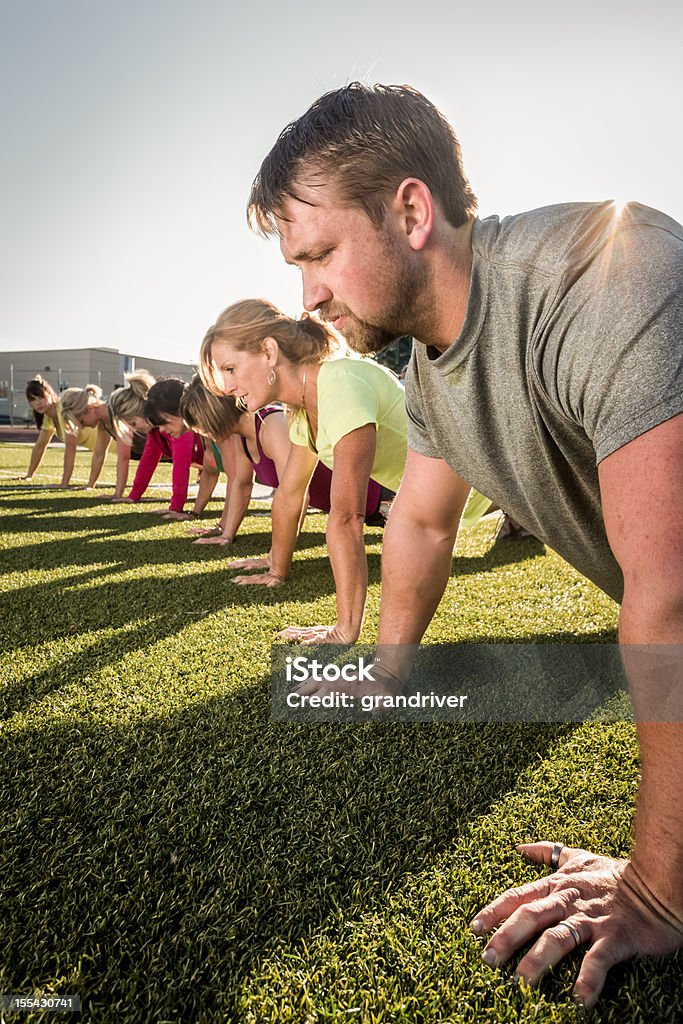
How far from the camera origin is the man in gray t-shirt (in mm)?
1053

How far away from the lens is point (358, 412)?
8.71 ft

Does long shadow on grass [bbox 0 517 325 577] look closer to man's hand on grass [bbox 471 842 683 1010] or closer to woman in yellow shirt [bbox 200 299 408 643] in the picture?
woman in yellow shirt [bbox 200 299 408 643]

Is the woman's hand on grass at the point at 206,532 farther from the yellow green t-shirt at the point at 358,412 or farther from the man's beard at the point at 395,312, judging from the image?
the man's beard at the point at 395,312

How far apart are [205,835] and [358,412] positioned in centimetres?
170

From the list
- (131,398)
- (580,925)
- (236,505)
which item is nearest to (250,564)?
(236,505)

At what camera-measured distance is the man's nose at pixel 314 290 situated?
60.5 inches

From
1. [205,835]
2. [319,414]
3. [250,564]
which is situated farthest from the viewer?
[250,564]

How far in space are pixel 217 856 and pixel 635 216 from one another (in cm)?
140

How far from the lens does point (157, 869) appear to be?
4.05 ft

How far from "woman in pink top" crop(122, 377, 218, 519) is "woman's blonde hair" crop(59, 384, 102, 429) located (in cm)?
186

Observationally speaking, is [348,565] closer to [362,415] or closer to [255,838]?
[362,415]

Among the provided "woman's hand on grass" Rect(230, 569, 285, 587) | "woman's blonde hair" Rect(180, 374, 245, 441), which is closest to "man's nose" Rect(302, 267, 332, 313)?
"woman's hand on grass" Rect(230, 569, 285, 587)

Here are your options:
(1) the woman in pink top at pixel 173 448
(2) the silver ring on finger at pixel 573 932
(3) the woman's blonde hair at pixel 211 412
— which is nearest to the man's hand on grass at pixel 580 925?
(2) the silver ring on finger at pixel 573 932

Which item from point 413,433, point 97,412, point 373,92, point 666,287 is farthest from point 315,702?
point 97,412
